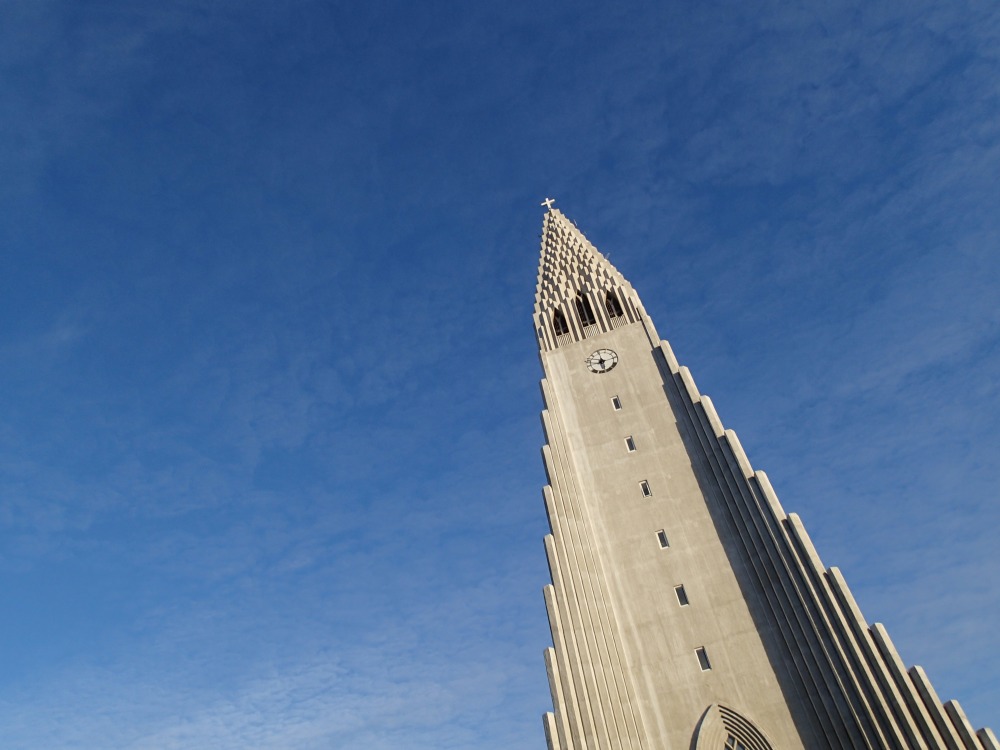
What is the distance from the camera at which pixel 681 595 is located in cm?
3497

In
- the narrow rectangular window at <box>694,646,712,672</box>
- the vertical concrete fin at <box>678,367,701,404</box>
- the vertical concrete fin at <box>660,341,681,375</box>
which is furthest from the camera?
the vertical concrete fin at <box>660,341,681,375</box>

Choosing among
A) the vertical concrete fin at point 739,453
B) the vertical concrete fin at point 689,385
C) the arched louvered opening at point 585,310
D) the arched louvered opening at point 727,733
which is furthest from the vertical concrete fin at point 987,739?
the arched louvered opening at point 585,310

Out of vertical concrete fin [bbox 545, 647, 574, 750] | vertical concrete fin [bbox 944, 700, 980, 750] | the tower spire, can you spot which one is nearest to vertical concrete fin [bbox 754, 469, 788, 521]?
vertical concrete fin [bbox 944, 700, 980, 750]

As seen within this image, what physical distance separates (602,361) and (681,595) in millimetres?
17591

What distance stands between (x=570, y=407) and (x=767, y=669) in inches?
762

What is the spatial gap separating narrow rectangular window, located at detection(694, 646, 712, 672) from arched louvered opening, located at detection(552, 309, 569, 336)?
25.1 metres

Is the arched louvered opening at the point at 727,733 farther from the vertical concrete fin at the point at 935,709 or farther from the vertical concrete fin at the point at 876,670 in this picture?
Result: the vertical concrete fin at the point at 935,709

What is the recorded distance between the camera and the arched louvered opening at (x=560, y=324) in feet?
171

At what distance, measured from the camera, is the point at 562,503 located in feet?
129

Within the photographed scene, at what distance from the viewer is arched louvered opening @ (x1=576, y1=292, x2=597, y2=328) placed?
171 feet

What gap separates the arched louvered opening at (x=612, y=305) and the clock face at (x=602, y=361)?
442cm

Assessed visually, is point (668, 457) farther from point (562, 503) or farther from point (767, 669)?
point (767, 669)

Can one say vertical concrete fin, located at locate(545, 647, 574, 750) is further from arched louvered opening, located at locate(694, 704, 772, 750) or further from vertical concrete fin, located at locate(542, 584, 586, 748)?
arched louvered opening, located at locate(694, 704, 772, 750)

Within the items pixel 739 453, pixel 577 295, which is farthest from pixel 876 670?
pixel 577 295
